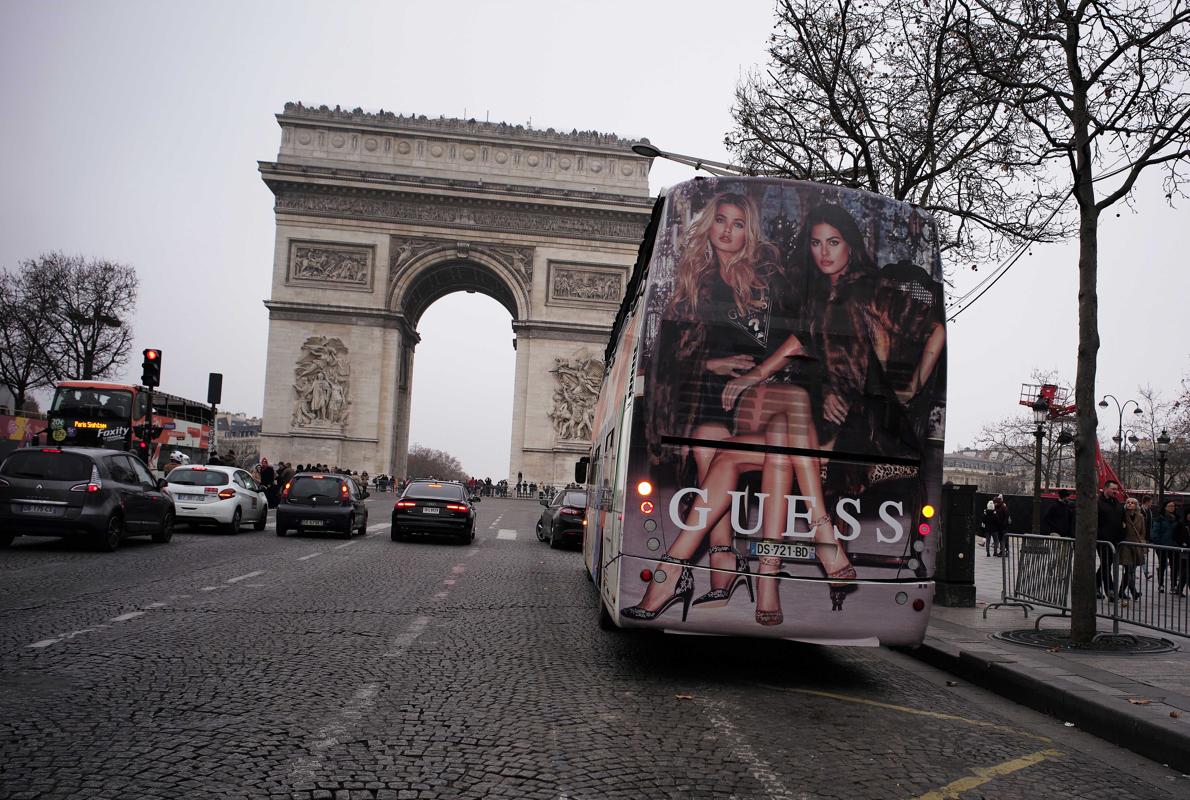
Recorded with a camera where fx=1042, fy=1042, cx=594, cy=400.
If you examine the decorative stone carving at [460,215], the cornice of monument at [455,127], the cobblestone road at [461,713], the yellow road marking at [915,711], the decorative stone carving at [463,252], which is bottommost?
the yellow road marking at [915,711]

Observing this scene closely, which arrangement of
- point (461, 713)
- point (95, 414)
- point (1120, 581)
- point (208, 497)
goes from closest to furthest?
1. point (461, 713)
2. point (1120, 581)
3. point (208, 497)
4. point (95, 414)

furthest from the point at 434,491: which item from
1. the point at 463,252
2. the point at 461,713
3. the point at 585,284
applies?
the point at 463,252

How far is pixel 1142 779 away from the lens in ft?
17.8

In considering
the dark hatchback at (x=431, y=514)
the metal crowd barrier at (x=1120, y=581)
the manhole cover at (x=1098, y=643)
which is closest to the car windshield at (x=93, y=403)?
the dark hatchback at (x=431, y=514)

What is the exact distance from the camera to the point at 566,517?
21.3m

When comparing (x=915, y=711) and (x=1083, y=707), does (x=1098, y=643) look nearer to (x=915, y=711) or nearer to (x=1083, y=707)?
(x=1083, y=707)

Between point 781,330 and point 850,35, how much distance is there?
12454mm

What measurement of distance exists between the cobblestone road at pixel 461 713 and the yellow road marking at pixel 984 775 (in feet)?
0.06

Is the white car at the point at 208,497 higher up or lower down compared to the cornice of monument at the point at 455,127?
lower down

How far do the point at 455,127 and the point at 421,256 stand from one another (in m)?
6.61

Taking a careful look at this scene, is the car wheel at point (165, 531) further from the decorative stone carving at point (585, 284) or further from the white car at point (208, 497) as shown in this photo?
the decorative stone carving at point (585, 284)

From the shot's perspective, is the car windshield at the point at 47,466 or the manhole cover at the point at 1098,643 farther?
the car windshield at the point at 47,466

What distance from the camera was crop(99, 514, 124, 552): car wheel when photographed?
14.5 metres

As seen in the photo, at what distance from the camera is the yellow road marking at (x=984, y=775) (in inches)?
186
